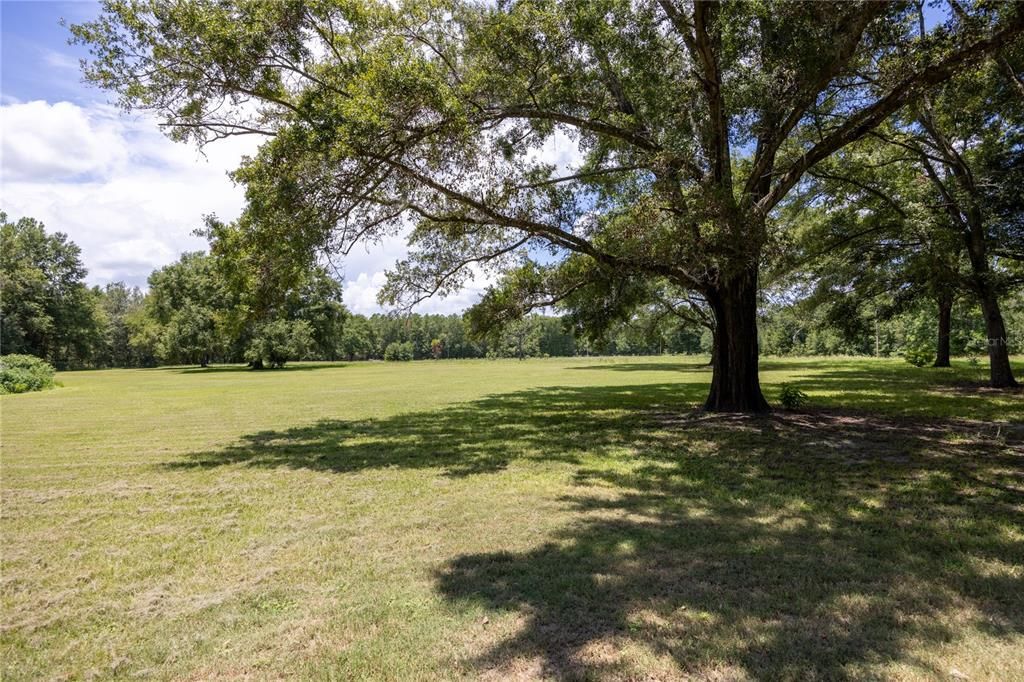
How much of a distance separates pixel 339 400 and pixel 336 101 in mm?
12824

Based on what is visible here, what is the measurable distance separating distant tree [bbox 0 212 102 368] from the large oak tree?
50943 mm

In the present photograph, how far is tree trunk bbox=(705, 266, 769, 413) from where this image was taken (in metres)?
12.8

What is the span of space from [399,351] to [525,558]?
9708 centimetres

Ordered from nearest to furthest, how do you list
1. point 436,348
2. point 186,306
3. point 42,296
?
1. point 42,296
2. point 186,306
3. point 436,348

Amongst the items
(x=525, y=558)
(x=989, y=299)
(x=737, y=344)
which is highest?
(x=989, y=299)

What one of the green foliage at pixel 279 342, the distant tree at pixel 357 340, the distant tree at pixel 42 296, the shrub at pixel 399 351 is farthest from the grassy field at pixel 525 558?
the shrub at pixel 399 351

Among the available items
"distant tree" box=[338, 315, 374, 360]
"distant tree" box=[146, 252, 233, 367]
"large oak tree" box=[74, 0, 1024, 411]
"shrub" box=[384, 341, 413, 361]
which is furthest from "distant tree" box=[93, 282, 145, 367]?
"large oak tree" box=[74, 0, 1024, 411]

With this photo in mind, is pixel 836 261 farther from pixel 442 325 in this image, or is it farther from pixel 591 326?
pixel 442 325

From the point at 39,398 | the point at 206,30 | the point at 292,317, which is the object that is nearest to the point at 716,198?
the point at 206,30

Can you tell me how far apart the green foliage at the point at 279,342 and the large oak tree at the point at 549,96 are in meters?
42.5

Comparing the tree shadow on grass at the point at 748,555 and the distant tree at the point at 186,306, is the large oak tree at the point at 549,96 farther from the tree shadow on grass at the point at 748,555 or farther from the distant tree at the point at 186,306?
the distant tree at the point at 186,306

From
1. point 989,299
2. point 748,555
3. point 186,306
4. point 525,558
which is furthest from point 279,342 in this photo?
point 748,555

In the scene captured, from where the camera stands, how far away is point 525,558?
4.54 meters

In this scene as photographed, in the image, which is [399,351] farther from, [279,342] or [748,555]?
[748,555]
